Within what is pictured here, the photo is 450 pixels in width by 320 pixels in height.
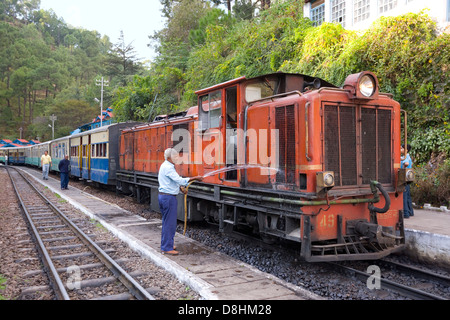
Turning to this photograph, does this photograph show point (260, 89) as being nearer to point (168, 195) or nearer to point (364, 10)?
point (168, 195)

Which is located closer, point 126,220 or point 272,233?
point 272,233

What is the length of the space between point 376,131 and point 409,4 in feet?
29.1

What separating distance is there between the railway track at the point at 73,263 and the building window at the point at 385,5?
12.9 meters

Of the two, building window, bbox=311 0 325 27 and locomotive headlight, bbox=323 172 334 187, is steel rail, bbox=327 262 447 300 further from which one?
building window, bbox=311 0 325 27

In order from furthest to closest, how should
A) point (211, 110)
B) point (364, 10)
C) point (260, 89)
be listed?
1. point (364, 10)
2. point (211, 110)
3. point (260, 89)

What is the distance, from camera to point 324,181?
4.71 meters

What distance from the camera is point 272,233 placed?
557cm

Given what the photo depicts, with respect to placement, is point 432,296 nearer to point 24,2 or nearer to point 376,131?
point 376,131

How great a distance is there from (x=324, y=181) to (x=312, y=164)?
32 centimetres

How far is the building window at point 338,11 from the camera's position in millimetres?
14766

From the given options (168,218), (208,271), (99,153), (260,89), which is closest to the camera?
(208,271)

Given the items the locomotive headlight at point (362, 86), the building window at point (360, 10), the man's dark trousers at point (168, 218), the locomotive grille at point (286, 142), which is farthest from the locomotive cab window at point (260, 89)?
the building window at point (360, 10)

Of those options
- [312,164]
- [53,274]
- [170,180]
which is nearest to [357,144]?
[312,164]
